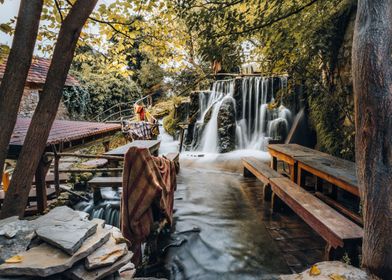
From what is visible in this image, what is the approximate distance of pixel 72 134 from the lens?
574 centimetres

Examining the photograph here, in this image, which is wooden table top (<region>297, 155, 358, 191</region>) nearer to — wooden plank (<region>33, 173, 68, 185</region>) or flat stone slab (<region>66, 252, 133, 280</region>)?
flat stone slab (<region>66, 252, 133, 280</region>)

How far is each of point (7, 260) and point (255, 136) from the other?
12.5 m

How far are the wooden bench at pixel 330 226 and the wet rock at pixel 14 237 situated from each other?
3122 mm

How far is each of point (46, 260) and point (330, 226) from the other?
3.03m

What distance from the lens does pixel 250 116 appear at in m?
14.1

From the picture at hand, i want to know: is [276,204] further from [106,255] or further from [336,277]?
[106,255]

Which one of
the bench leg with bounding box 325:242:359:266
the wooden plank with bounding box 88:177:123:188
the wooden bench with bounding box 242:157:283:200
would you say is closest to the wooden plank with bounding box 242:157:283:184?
the wooden bench with bounding box 242:157:283:200

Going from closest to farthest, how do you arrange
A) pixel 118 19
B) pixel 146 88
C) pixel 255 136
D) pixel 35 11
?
pixel 35 11 → pixel 118 19 → pixel 255 136 → pixel 146 88

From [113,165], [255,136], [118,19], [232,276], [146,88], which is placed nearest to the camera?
[232,276]

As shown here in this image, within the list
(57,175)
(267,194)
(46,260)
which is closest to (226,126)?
(267,194)

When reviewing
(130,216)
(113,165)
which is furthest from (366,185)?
(113,165)

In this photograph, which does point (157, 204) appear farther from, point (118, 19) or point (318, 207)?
point (118, 19)

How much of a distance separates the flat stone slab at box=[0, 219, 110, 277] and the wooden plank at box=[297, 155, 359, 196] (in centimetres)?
344

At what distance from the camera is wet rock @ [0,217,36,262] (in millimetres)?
2090
